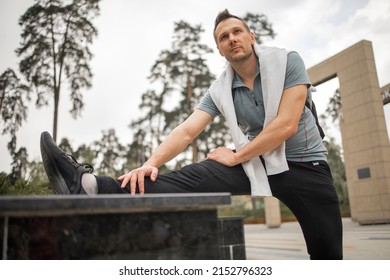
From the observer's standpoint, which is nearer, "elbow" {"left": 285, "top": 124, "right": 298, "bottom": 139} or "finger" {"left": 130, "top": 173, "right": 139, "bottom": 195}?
"finger" {"left": 130, "top": 173, "right": 139, "bottom": 195}

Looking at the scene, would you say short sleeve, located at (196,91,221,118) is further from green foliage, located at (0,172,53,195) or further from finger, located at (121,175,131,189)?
green foliage, located at (0,172,53,195)

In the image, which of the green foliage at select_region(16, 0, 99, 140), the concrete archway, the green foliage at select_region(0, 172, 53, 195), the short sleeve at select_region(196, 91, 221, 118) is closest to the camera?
the short sleeve at select_region(196, 91, 221, 118)

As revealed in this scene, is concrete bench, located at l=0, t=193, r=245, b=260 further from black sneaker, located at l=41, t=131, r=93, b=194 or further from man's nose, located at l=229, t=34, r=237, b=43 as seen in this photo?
man's nose, located at l=229, t=34, r=237, b=43

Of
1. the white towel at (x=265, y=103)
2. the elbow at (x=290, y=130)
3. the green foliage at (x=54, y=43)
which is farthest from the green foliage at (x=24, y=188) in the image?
the elbow at (x=290, y=130)

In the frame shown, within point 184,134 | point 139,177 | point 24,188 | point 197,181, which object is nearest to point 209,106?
point 184,134

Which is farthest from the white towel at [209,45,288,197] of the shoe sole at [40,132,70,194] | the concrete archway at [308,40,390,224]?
the concrete archway at [308,40,390,224]

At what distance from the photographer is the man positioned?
3.46 ft

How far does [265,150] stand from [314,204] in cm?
24

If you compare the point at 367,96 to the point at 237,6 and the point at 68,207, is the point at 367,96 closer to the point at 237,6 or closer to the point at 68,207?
the point at 237,6

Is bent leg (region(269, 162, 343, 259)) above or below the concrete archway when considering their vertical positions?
below

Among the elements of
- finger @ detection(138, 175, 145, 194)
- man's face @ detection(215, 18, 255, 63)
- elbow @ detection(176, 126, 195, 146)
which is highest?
man's face @ detection(215, 18, 255, 63)

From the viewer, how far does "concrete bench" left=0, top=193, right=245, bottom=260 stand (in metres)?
0.58

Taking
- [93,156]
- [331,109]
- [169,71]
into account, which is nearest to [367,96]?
[331,109]

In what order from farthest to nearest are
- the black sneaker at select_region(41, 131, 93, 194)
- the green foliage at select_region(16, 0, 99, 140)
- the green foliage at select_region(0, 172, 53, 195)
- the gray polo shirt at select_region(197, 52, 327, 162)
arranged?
the green foliage at select_region(16, 0, 99, 140) → the green foliage at select_region(0, 172, 53, 195) → the gray polo shirt at select_region(197, 52, 327, 162) → the black sneaker at select_region(41, 131, 93, 194)
